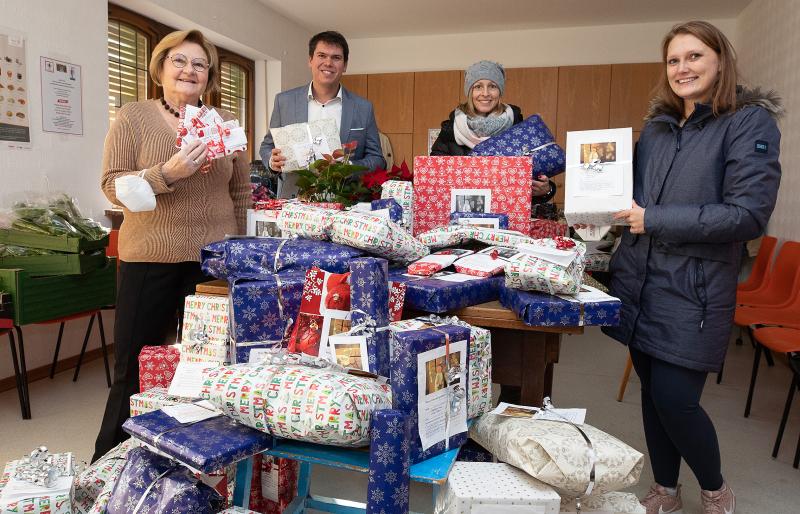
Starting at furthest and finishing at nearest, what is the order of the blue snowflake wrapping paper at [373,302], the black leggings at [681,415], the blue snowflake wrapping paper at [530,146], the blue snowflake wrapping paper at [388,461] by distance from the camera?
the blue snowflake wrapping paper at [530,146] < the black leggings at [681,415] < the blue snowflake wrapping paper at [373,302] < the blue snowflake wrapping paper at [388,461]

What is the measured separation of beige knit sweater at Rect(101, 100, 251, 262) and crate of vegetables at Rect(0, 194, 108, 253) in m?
1.39

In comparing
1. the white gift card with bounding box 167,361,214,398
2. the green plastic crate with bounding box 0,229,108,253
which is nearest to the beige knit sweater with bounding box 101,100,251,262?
the white gift card with bounding box 167,361,214,398

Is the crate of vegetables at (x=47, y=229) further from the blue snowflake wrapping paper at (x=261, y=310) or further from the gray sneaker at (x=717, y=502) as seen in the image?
the gray sneaker at (x=717, y=502)

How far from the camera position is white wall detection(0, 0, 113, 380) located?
3354mm

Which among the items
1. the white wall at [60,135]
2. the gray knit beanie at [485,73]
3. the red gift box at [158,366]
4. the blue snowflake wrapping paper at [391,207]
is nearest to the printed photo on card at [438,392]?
the blue snowflake wrapping paper at [391,207]

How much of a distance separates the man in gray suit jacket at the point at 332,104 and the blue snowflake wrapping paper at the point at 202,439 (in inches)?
62.7

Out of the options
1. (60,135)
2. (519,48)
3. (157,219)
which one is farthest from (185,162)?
(519,48)

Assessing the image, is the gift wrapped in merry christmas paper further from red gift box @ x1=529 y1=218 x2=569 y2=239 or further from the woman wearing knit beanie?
the woman wearing knit beanie

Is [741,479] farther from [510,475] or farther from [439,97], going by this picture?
[439,97]

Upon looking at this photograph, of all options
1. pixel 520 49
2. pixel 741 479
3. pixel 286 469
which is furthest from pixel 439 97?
pixel 286 469

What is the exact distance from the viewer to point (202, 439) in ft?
3.71

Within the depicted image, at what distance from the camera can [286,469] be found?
171cm

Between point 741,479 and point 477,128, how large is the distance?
177cm

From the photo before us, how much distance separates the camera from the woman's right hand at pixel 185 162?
1668 millimetres
